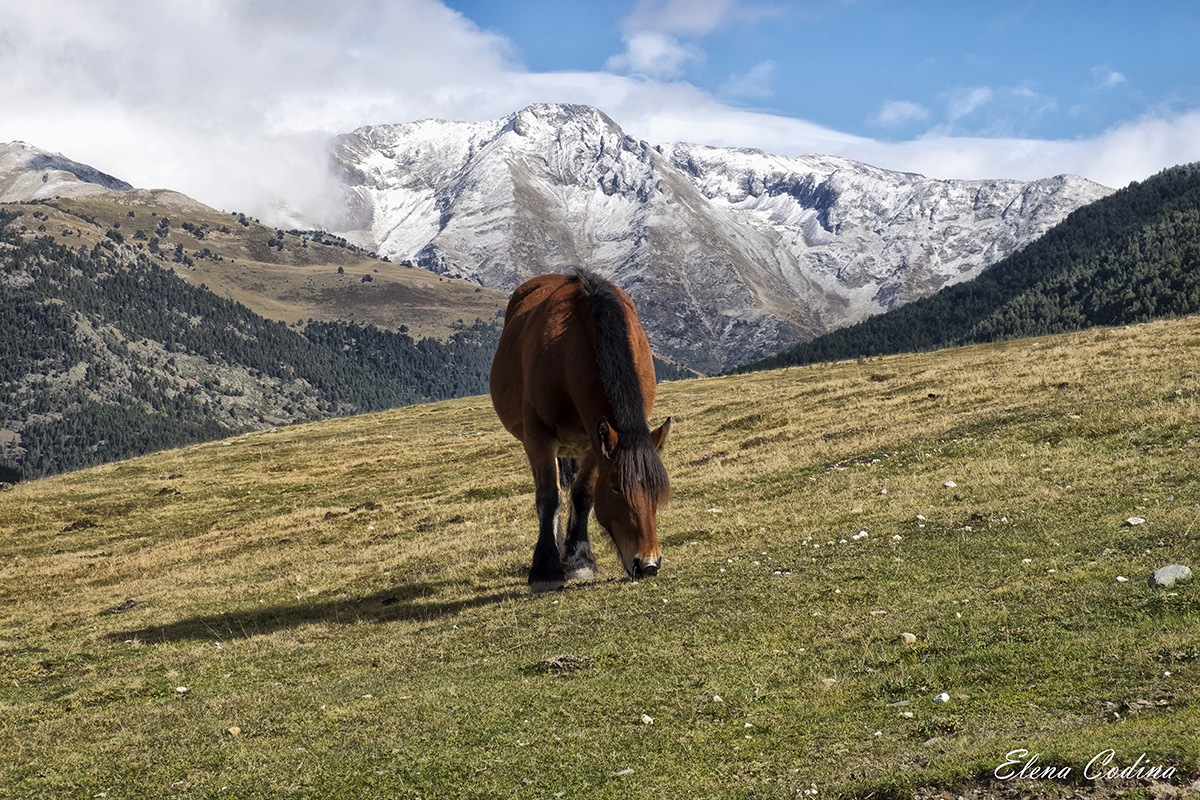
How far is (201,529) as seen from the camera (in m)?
42.6

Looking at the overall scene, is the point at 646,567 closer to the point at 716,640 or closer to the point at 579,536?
the point at 716,640

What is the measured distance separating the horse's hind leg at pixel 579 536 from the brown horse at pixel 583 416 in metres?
0.02

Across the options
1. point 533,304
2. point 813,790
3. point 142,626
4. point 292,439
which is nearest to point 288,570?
point 142,626

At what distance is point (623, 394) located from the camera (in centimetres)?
1500

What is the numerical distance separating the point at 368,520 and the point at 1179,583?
30503 mm

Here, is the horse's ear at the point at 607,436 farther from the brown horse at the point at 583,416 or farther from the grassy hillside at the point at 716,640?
the grassy hillside at the point at 716,640

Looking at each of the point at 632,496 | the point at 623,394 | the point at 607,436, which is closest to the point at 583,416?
the point at 623,394

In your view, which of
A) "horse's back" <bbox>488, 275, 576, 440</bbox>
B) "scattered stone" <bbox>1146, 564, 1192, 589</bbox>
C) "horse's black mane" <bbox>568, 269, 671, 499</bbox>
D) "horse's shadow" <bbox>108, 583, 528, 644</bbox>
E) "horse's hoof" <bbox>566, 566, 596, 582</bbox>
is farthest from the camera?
"horse's shadow" <bbox>108, 583, 528, 644</bbox>

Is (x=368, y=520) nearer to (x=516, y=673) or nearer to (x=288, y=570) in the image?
(x=288, y=570)

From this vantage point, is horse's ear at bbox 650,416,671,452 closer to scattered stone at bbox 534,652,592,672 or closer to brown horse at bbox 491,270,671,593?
brown horse at bbox 491,270,671,593

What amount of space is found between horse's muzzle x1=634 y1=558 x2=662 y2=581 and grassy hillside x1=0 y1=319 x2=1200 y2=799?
1.02 meters

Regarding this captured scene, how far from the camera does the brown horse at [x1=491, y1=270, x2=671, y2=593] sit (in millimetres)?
14195

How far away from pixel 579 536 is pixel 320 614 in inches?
261

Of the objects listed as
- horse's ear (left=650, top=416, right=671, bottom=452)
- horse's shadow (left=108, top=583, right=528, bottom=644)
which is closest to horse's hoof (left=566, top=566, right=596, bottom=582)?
horse's shadow (left=108, top=583, right=528, bottom=644)
